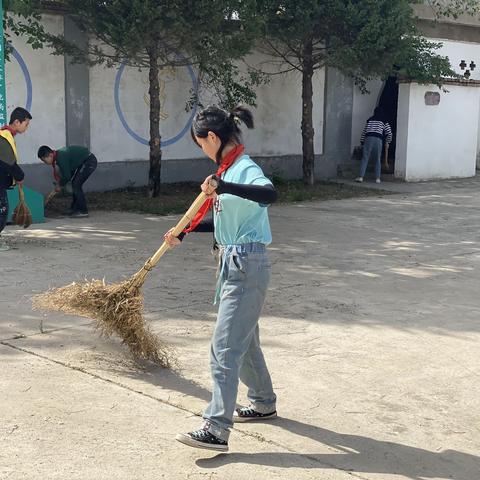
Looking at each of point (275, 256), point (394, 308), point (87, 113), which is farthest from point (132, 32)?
point (394, 308)

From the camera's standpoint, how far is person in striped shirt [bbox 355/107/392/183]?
16.4m

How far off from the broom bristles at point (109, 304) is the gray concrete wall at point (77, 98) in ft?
28.8

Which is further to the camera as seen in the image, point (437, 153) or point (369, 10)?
point (437, 153)

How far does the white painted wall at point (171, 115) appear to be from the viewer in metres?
13.7

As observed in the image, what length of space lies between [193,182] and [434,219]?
4961mm

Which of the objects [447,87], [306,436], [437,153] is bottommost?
[306,436]

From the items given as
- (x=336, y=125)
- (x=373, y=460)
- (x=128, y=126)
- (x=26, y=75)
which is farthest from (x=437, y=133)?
(x=373, y=460)

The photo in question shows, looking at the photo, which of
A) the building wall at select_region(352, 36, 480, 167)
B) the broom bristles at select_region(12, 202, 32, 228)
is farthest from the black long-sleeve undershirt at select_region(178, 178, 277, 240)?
the building wall at select_region(352, 36, 480, 167)

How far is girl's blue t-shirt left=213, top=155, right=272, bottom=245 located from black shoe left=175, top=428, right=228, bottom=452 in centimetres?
92

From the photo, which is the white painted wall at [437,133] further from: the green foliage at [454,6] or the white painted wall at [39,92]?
the white painted wall at [39,92]

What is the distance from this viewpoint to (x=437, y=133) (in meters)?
17.3

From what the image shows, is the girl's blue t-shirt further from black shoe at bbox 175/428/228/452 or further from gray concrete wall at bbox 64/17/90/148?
gray concrete wall at bbox 64/17/90/148

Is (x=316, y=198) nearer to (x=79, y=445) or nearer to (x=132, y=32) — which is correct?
(x=132, y=32)

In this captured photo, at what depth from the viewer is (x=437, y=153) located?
17.5 m
